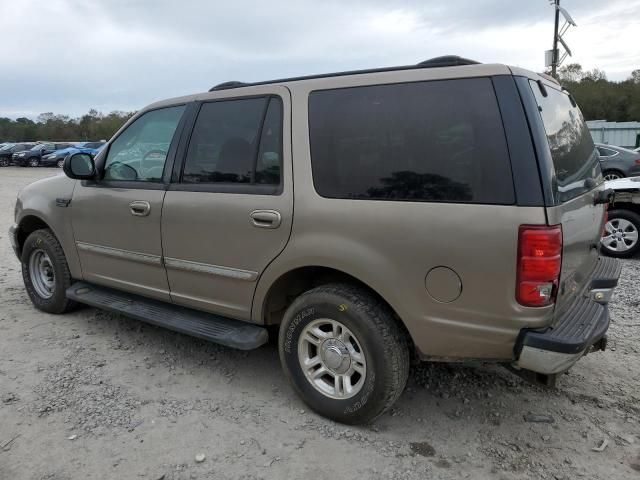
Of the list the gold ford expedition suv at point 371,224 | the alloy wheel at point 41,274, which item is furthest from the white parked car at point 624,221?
the alloy wheel at point 41,274

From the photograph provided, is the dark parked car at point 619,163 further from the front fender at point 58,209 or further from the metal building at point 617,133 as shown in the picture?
the metal building at point 617,133

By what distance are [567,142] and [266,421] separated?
7.64 ft

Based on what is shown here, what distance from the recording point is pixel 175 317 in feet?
12.1

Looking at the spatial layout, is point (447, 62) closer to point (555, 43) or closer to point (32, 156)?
point (555, 43)

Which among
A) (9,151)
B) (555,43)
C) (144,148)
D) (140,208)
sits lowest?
(9,151)

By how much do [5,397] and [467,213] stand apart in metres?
3.09

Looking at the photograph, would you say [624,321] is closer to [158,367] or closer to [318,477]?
[318,477]

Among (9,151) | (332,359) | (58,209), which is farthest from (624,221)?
(9,151)

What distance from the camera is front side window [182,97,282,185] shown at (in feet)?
10.5

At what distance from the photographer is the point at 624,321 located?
15.0 ft

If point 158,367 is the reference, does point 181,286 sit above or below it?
above

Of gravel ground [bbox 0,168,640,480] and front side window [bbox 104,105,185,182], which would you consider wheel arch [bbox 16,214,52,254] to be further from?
gravel ground [bbox 0,168,640,480]

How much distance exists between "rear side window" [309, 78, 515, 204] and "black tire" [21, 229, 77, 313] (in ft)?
9.30

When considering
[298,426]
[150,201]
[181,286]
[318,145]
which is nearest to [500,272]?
[318,145]
